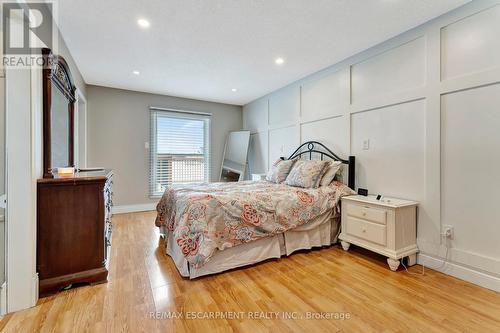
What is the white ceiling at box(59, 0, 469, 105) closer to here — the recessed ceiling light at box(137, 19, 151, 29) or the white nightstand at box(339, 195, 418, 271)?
the recessed ceiling light at box(137, 19, 151, 29)

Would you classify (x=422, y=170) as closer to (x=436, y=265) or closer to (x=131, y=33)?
(x=436, y=265)

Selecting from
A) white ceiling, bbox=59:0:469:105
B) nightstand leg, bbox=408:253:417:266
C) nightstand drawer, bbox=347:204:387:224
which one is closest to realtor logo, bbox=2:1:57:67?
white ceiling, bbox=59:0:469:105

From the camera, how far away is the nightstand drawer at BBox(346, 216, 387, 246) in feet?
7.85

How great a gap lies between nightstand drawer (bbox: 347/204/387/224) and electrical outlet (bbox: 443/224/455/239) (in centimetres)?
53

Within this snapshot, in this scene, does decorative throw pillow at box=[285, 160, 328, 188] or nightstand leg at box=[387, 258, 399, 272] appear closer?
nightstand leg at box=[387, 258, 399, 272]

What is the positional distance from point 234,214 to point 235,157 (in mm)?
3279

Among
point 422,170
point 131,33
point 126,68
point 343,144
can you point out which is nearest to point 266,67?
point 343,144

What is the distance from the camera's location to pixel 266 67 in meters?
3.53

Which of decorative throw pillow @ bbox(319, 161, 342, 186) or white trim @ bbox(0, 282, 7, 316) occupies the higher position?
decorative throw pillow @ bbox(319, 161, 342, 186)

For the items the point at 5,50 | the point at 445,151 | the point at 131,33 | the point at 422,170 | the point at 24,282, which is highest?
the point at 131,33

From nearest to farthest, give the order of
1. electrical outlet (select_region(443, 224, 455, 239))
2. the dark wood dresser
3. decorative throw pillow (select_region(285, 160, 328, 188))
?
the dark wood dresser
electrical outlet (select_region(443, 224, 455, 239))
decorative throw pillow (select_region(285, 160, 328, 188))

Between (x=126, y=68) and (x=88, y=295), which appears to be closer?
(x=88, y=295)

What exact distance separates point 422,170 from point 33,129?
3.47 metres

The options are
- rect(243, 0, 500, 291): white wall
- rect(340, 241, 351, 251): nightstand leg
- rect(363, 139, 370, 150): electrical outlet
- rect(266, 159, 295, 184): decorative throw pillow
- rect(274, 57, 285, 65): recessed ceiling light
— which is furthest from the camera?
rect(266, 159, 295, 184): decorative throw pillow
